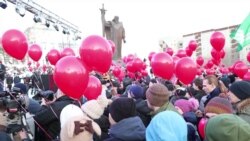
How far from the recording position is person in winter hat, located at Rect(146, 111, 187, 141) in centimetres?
232

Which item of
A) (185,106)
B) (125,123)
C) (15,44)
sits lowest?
(185,106)

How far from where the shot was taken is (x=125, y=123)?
259 cm

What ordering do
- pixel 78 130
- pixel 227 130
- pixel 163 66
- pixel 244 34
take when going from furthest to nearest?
1. pixel 244 34
2. pixel 163 66
3. pixel 78 130
4. pixel 227 130

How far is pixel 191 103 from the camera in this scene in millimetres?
3943

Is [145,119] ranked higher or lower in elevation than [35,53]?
lower

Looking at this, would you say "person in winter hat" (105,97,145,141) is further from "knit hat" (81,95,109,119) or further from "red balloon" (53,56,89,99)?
"red balloon" (53,56,89,99)

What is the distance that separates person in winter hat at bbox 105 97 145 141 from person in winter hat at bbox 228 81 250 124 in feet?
3.33

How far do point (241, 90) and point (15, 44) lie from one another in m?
3.76

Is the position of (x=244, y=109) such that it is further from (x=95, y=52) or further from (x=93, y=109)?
(x=95, y=52)

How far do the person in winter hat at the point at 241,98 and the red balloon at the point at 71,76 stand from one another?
59.1 inches

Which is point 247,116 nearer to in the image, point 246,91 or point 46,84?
point 246,91

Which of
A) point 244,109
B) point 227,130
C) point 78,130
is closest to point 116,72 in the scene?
point 244,109

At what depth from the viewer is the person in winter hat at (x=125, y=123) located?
2.53m

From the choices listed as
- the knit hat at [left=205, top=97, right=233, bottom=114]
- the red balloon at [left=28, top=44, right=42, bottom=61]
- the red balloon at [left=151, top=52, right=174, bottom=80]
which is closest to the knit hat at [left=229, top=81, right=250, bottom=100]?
the knit hat at [left=205, top=97, right=233, bottom=114]
